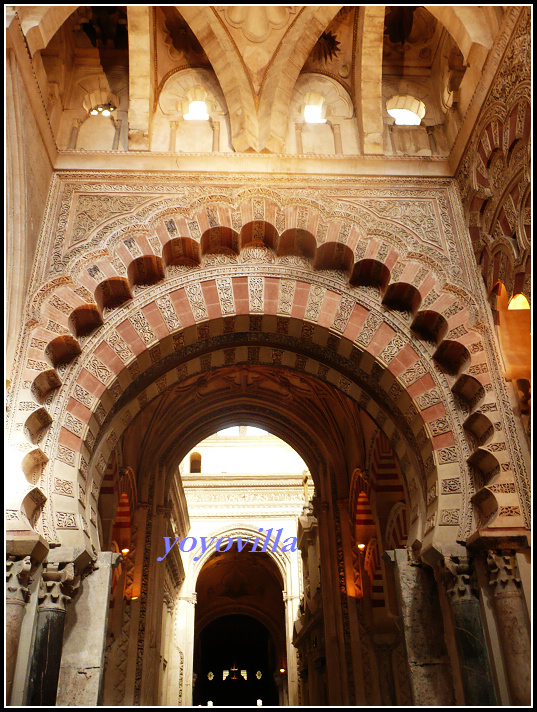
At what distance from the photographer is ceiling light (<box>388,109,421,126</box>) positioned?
786cm

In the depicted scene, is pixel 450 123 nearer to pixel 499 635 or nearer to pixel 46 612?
pixel 499 635

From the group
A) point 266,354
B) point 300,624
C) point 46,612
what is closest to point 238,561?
point 300,624

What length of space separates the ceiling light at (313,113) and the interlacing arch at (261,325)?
1.67 m

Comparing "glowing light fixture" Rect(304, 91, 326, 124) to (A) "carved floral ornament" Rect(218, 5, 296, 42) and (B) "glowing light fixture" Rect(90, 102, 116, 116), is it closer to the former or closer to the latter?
(A) "carved floral ornament" Rect(218, 5, 296, 42)

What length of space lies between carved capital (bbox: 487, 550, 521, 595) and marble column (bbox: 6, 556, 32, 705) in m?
3.76

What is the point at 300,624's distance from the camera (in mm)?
14266

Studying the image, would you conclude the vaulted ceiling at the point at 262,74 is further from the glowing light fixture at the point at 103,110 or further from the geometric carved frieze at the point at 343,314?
the geometric carved frieze at the point at 343,314

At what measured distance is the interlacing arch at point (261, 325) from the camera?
18.9 feet

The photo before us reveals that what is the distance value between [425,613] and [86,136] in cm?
640

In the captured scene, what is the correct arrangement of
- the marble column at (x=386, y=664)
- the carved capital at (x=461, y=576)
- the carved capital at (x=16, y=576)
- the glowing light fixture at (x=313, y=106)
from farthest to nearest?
the marble column at (x=386, y=664) → the glowing light fixture at (x=313, y=106) → the carved capital at (x=461, y=576) → the carved capital at (x=16, y=576)

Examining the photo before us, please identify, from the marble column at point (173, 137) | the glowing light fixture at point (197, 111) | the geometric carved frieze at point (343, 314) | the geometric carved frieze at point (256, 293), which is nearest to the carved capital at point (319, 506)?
the geometric carved frieze at point (343, 314)

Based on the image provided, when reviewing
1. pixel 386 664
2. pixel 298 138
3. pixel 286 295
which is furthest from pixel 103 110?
pixel 386 664

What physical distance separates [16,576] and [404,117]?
22.6 feet

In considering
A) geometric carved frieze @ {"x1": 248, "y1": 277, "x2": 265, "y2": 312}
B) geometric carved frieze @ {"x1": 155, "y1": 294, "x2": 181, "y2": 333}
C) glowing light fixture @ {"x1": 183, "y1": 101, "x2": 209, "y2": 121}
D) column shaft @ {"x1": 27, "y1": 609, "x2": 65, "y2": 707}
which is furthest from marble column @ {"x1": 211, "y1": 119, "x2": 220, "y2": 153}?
column shaft @ {"x1": 27, "y1": 609, "x2": 65, "y2": 707}
